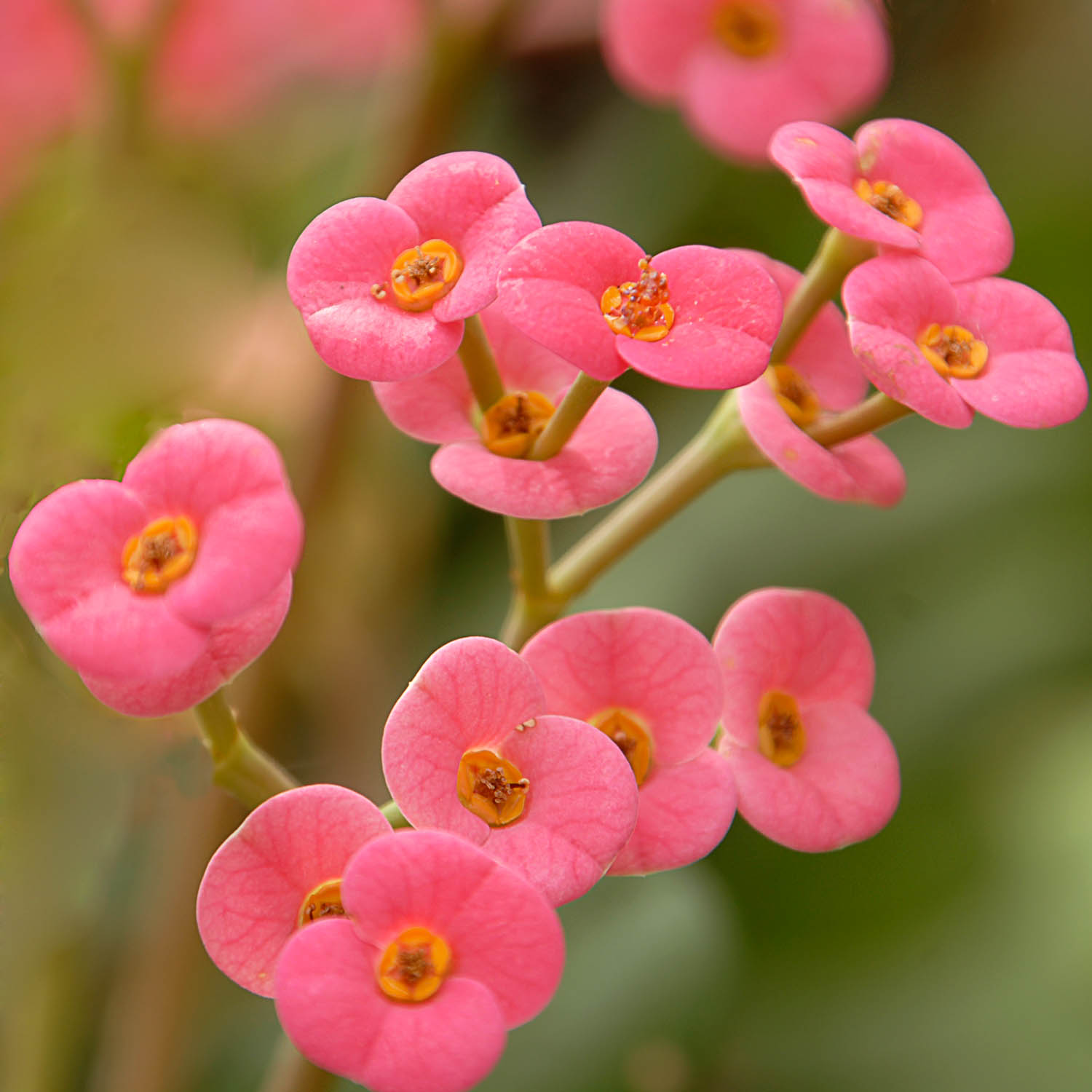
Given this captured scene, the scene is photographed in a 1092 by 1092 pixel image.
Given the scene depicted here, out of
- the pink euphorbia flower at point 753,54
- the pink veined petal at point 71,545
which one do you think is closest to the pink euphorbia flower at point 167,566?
the pink veined petal at point 71,545

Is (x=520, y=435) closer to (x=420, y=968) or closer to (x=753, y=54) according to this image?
(x=420, y=968)

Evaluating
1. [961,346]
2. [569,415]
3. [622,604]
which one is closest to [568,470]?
[569,415]

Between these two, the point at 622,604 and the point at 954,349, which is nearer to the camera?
the point at 954,349

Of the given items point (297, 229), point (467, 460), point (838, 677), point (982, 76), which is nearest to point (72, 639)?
point (467, 460)

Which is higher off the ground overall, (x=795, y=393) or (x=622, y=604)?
(x=795, y=393)

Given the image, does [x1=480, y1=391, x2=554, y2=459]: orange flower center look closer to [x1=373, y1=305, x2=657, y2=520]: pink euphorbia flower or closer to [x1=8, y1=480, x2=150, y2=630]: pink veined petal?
[x1=373, y1=305, x2=657, y2=520]: pink euphorbia flower

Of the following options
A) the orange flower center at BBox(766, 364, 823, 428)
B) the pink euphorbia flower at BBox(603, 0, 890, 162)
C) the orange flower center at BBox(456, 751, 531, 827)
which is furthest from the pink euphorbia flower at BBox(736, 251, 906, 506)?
the pink euphorbia flower at BBox(603, 0, 890, 162)

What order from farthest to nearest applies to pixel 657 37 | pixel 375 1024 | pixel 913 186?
pixel 657 37
pixel 913 186
pixel 375 1024
